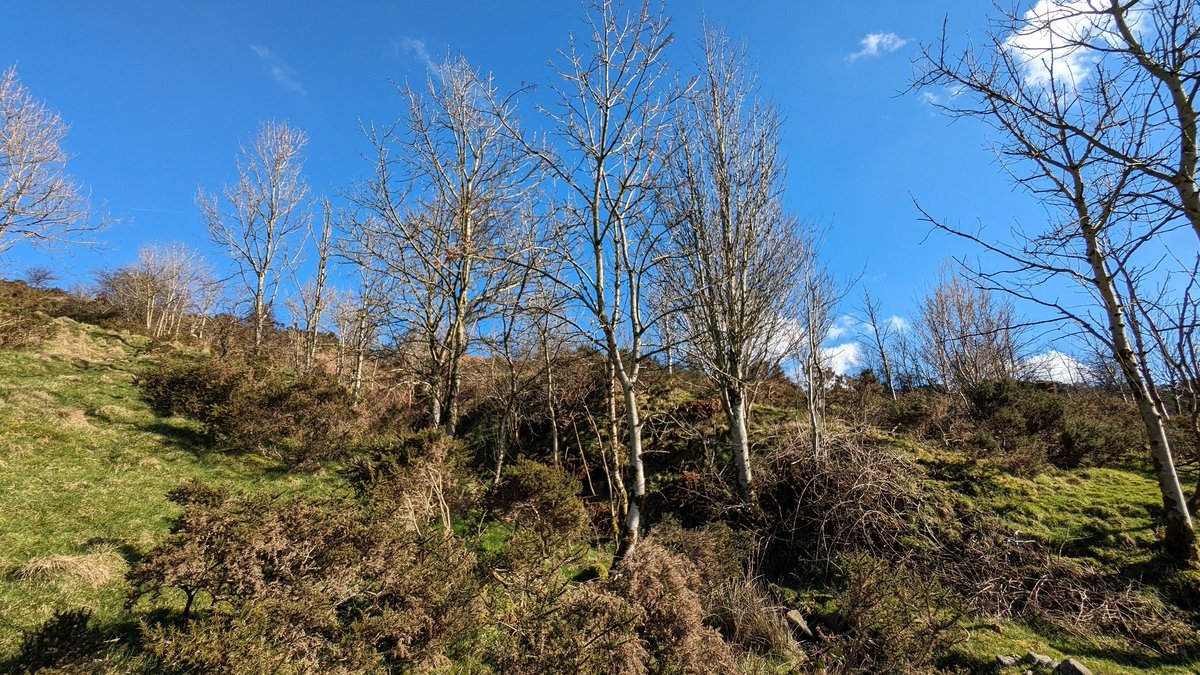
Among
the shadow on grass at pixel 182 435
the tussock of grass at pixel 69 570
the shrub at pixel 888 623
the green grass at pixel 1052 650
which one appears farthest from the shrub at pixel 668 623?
the shadow on grass at pixel 182 435

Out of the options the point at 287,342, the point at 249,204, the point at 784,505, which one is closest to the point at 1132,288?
the point at 784,505

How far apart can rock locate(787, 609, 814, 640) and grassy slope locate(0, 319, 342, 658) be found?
19.8ft

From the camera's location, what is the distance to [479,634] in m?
4.31

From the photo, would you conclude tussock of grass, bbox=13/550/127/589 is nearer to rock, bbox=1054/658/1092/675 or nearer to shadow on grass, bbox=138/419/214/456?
shadow on grass, bbox=138/419/214/456

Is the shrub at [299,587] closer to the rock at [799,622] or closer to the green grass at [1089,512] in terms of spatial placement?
the rock at [799,622]

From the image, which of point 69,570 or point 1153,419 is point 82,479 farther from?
point 1153,419

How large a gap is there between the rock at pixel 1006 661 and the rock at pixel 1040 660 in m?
0.06

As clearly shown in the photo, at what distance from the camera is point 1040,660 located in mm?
4219

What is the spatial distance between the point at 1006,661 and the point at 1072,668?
1.43 ft

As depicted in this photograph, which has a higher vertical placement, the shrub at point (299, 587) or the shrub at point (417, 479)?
the shrub at point (417, 479)

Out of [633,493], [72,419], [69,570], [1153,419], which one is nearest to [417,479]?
[633,493]

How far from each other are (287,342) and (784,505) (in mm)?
25540

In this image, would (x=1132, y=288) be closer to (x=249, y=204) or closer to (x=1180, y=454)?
(x=1180, y=454)

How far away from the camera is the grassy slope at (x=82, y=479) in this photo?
3863 mm
